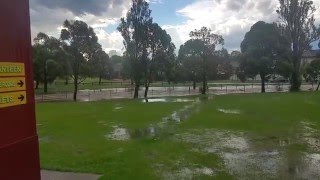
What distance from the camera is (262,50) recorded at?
150 ft

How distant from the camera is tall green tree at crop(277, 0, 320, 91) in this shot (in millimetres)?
42219

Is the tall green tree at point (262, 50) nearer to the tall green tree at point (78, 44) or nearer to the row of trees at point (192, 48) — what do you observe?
the row of trees at point (192, 48)

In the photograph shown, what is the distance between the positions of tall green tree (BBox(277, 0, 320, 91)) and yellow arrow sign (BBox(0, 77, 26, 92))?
41696 millimetres

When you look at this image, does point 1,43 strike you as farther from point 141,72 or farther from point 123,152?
point 141,72

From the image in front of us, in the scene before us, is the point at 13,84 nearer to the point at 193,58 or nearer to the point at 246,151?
the point at 246,151

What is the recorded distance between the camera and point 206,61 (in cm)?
4978

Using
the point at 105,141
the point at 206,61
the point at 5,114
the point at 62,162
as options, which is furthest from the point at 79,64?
the point at 5,114

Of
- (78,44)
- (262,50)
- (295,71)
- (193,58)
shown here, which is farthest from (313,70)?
(78,44)

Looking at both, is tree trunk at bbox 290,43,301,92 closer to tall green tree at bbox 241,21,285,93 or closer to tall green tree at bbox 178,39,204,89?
tall green tree at bbox 241,21,285,93

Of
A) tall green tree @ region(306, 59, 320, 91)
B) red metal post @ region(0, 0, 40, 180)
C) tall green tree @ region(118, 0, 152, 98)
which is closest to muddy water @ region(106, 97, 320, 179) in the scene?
red metal post @ region(0, 0, 40, 180)

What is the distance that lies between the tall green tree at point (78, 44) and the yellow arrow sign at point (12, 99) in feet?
130

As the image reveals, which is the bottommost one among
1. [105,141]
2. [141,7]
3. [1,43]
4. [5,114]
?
[105,141]

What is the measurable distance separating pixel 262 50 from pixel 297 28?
469cm

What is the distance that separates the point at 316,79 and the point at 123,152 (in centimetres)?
5336
